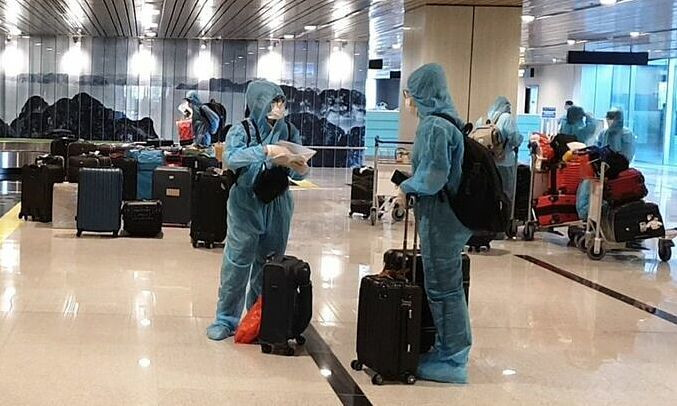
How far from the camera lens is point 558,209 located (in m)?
10.5

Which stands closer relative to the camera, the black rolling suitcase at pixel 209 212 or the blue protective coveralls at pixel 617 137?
the black rolling suitcase at pixel 209 212

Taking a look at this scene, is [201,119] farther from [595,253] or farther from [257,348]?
[257,348]

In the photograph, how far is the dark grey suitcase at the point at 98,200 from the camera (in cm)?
995

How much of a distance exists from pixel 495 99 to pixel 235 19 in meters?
8.15

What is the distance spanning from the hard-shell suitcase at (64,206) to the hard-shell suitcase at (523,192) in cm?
552

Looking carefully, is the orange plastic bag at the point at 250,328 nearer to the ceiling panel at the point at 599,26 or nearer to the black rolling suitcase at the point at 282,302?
the black rolling suitcase at the point at 282,302

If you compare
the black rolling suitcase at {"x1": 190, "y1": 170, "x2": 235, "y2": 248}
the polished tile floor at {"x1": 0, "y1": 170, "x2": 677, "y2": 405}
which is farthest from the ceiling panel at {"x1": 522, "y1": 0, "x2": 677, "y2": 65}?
the black rolling suitcase at {"x1": 190, "y1": 170, "x2": 235, "y2": 248}

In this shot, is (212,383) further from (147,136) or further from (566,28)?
(147,136)

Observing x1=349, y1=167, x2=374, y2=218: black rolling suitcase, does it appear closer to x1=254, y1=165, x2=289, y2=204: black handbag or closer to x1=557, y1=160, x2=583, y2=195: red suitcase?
x1=557, y1=160, x2=583, y2=195: red suitcase

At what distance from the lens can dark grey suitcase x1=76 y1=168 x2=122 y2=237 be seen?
9953 mm

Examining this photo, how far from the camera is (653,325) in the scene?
6516 millimetres

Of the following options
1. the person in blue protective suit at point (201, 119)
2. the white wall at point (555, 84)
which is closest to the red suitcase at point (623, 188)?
the person in blue protective suit at point (201, 119)

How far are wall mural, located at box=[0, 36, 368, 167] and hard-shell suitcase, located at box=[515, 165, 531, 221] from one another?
13.0 metres

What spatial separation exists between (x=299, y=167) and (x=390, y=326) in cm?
126
